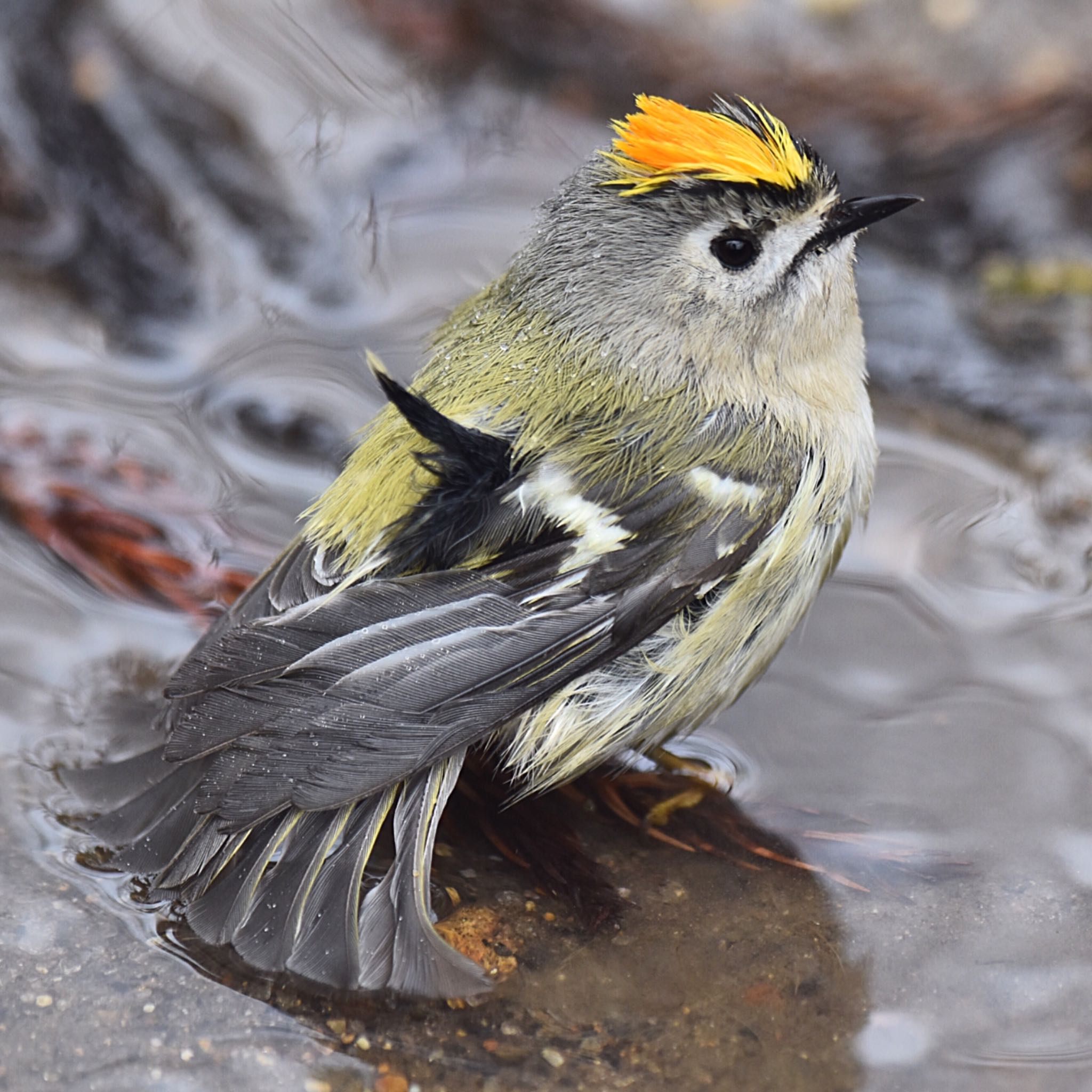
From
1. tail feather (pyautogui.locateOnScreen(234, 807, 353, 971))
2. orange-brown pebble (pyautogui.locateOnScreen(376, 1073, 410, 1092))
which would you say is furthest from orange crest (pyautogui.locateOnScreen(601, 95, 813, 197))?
orange-brown pebble (pyautogui.locateOnScreen(376, 1073, 410, 1092))

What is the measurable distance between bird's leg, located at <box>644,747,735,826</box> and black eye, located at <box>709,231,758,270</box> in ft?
2.83

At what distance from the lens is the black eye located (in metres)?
2.37

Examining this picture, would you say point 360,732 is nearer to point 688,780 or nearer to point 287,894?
point 287,894

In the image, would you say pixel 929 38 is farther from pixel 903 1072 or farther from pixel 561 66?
pixel 903 1072

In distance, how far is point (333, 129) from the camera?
3912 millimetres

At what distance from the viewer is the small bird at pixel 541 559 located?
2.07 m

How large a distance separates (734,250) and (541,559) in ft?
2.08

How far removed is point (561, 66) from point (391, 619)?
93.1 inches

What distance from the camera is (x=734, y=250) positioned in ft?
7.81

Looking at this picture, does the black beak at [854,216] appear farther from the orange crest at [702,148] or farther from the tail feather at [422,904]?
the tail feather at [422,904]

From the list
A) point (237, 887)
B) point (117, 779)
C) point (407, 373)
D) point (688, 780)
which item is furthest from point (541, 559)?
point (407, 373)

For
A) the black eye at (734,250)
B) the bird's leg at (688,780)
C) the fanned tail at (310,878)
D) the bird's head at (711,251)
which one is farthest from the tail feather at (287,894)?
the black eye at (734,250)

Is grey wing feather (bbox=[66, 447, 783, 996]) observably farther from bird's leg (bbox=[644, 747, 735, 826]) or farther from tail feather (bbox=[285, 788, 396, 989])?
bird's leg (bbox=[644, 747, 735, 826])

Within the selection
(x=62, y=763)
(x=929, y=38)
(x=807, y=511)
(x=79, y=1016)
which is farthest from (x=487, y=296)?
(x=929, y=38)
